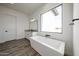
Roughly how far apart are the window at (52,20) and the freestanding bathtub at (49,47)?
0.38 meters

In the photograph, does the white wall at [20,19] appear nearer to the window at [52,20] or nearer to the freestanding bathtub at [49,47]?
the freestanding bathtub at [49,47]

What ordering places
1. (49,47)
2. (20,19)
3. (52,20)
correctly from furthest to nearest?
(52,20) < (20,19) < (49,47)

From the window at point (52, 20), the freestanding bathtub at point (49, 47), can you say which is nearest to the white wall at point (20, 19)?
the freestanding bathtub at point (49, 47)

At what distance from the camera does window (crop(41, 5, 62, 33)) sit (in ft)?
5.31

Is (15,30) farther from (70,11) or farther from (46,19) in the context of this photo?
(70,11)

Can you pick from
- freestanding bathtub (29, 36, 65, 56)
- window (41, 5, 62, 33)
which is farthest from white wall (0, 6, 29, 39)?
window (41, 5, 62, 33)

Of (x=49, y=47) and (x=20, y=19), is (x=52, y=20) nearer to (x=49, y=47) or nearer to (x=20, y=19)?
(x=49, y=47)

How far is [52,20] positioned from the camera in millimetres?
1770

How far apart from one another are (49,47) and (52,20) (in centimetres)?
81

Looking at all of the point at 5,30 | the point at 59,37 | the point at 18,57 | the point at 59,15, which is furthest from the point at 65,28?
the point at 5,30

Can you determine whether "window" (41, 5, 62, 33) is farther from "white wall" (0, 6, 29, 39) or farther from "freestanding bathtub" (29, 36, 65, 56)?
"white wall" (0, 6, 29, 39)

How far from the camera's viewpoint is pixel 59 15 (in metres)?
1.62

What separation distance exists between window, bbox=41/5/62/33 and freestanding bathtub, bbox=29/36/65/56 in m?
0.38

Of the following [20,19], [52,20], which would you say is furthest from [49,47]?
[20,19]
